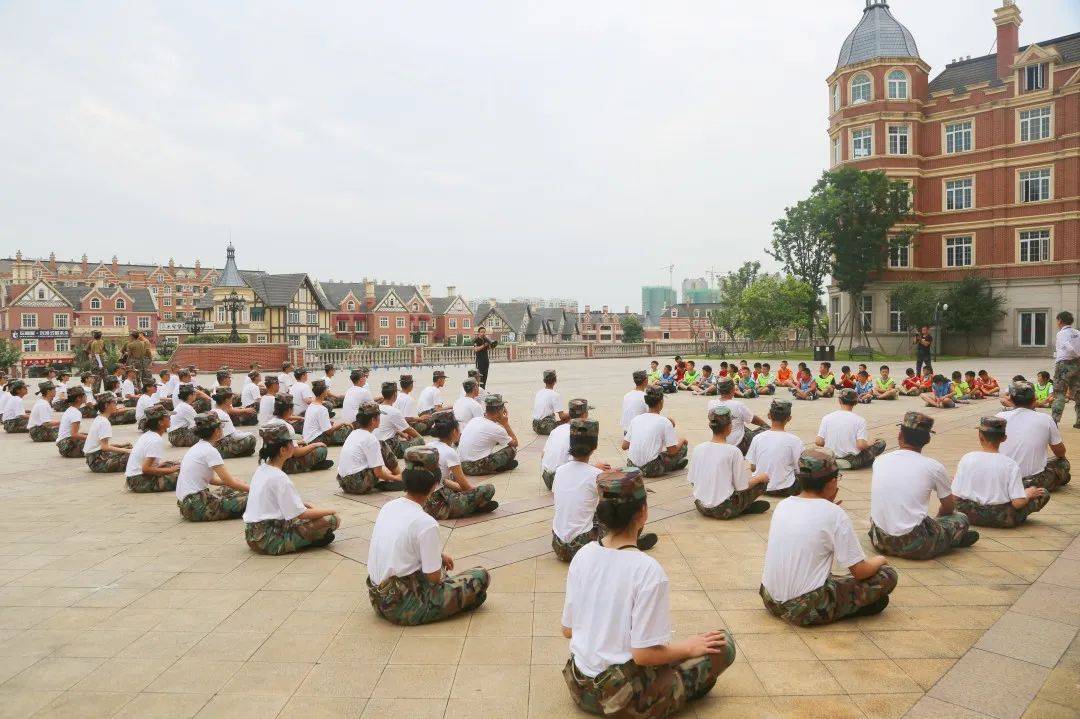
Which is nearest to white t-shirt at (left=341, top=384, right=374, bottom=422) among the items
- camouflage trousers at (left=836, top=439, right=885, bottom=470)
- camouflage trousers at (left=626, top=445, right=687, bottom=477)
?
camouflage trousers at (left=626, top=445, right=687, bottom=477)

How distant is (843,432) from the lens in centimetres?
980

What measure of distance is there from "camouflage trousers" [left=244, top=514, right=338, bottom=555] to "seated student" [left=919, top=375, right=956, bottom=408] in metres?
16.0

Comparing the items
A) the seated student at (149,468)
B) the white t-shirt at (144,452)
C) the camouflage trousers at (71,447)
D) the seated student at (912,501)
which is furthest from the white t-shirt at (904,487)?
the camouflage trousers at (71,447)

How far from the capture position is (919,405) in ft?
57.7

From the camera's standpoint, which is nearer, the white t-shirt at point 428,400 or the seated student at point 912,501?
the seated student at point 912,501

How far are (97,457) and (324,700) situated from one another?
9258 millimetres

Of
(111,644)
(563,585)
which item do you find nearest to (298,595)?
(111,644)

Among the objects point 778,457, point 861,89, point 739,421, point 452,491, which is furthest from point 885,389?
point 861,89

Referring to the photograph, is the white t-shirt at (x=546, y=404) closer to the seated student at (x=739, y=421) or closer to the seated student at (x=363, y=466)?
the seated student at (x=739, y=421)

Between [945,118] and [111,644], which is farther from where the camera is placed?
[945,118]

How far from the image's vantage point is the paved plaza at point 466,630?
12.7 ft

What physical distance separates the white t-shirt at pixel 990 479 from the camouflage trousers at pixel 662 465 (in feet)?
12.4

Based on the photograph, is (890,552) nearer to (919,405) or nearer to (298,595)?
(298,595)

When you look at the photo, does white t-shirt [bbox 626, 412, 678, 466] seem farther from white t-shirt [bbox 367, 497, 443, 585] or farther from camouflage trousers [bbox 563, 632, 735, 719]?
camouflage trousers [bbox 563, 632, 735, 719]
